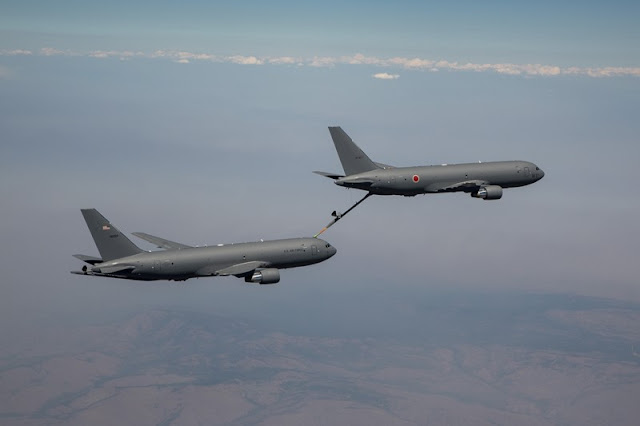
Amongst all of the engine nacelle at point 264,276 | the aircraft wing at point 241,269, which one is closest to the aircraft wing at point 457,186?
the engine nacelle at point 264,276

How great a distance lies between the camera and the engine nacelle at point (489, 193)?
6944 inches

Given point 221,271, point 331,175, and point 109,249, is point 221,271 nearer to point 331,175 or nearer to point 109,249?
point 109,249

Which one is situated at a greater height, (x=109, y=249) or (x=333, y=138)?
(x=333, y=138)

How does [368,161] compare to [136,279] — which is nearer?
[136,279]

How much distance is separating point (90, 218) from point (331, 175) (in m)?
47.5

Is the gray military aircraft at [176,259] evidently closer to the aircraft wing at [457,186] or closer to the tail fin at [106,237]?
the tail fin at [106,237]

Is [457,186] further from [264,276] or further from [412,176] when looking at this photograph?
[264,276]

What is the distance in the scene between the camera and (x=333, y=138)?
575ft

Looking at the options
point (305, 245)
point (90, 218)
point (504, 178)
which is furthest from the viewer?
point (504, 178)

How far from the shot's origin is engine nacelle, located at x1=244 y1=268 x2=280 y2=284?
508 feet

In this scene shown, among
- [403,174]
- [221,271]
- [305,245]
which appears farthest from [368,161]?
[221,271]

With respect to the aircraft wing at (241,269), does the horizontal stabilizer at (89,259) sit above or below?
above

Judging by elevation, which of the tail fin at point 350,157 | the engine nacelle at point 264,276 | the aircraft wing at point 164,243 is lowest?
the engine nacelle at point 264,276

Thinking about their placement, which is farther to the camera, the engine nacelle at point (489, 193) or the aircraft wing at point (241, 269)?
the engine nacelle at point (489, 193)
